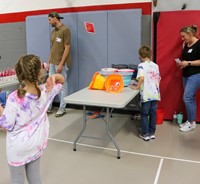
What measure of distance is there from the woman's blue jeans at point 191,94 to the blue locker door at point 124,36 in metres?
0.94

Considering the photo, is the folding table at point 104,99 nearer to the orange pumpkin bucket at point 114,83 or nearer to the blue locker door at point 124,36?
the orange pumpkin bucket at point 114,83

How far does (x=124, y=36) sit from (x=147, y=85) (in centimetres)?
130

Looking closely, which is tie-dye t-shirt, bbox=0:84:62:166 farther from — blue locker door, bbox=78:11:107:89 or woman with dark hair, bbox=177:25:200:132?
blue locker door, bbox=78:11:107:89

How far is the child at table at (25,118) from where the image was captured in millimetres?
1619

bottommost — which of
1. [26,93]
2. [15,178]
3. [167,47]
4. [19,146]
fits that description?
[15,178]

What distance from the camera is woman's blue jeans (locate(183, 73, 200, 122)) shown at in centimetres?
367

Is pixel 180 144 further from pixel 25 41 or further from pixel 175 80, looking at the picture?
pixel 25 41

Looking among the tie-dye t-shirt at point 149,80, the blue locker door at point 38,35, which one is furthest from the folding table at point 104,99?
the blue locker door at point 38,35

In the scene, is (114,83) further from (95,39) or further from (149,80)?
(95,39)

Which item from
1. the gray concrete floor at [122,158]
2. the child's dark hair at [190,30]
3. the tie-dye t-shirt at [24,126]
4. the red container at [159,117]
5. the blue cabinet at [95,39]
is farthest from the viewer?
the blue cabinet at [95,39]

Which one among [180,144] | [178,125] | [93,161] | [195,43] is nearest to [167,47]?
[195,43]

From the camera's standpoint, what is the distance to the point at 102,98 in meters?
2.89

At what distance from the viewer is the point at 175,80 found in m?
4.06

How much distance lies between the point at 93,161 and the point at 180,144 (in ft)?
3.88
